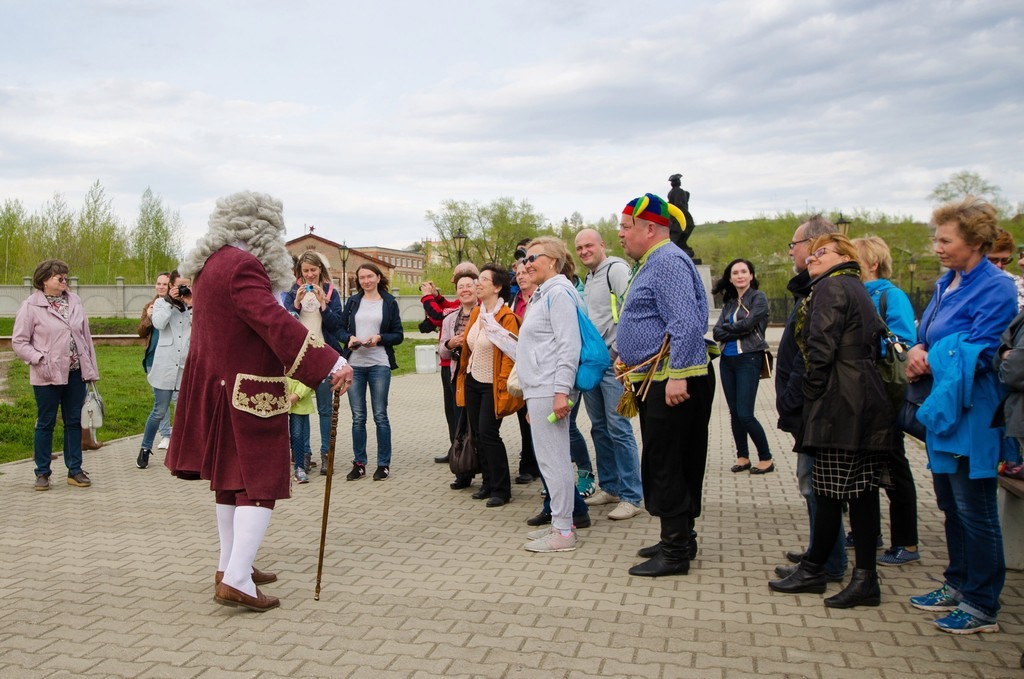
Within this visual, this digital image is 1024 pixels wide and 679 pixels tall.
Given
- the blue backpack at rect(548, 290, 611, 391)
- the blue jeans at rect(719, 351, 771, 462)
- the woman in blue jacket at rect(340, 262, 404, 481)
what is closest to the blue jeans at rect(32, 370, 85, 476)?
the woman in blue jacket at rect(340, 262, 404, 481)

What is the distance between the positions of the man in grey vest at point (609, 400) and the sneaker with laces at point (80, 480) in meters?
4.47

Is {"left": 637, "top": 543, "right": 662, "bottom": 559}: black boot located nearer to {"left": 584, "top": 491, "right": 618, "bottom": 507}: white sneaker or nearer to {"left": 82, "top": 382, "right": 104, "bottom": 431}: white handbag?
{"left": 584, "top": 491, "right": 618, "bottom": 507}: white sneaker

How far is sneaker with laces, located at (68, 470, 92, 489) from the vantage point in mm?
7855

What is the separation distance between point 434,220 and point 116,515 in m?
68.0

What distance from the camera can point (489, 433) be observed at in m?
6.95

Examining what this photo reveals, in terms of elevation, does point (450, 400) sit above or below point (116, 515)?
above

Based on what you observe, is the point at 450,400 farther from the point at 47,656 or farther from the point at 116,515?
the point at 47,656

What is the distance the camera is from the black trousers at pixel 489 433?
6.91 metres

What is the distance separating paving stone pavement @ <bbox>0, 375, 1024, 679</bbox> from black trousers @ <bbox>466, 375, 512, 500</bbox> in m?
0.21

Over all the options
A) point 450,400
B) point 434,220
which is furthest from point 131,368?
point 434,220

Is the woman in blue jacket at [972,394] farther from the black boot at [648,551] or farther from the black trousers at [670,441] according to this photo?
the black boot at [648,551]

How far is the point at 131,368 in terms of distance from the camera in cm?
2123

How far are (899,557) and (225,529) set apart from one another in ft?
12.6

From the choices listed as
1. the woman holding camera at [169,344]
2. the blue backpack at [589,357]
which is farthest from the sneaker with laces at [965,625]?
the woman holding camera at [169,344]
